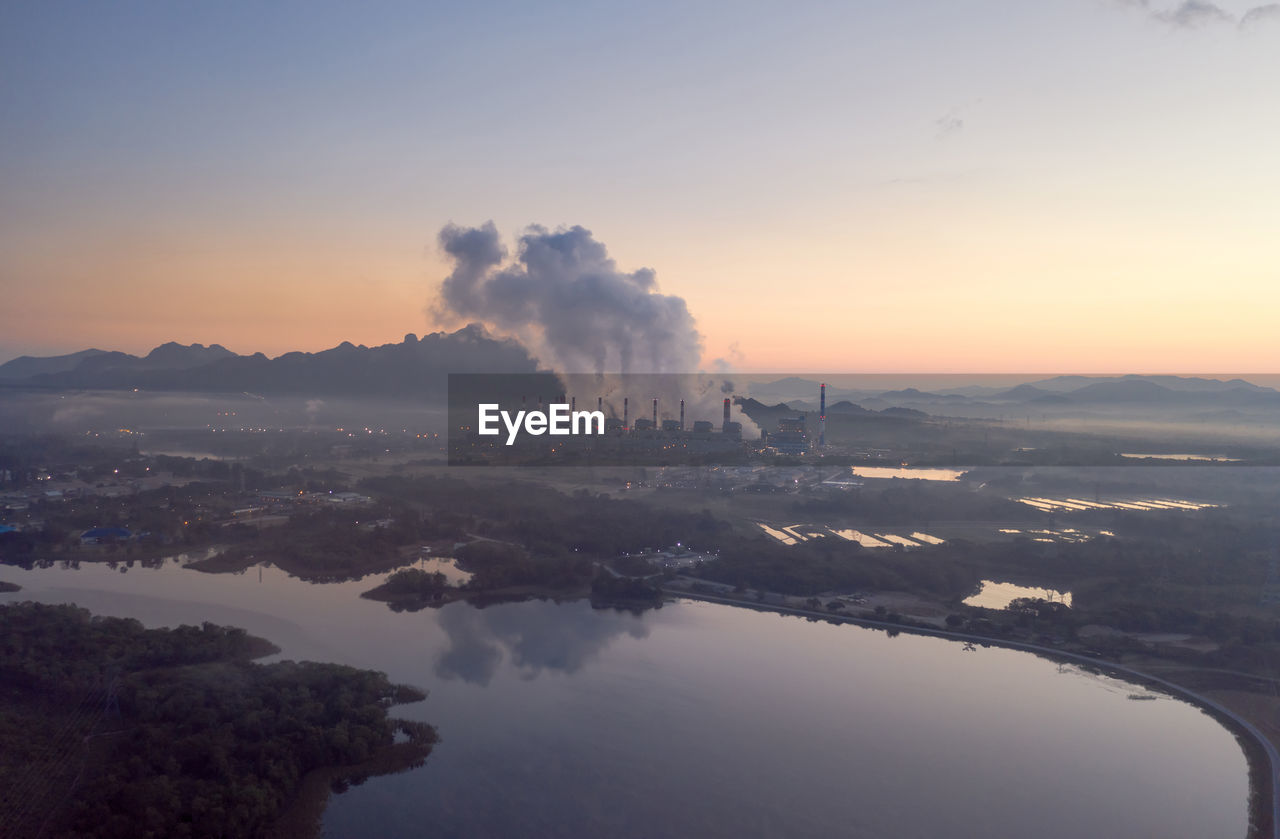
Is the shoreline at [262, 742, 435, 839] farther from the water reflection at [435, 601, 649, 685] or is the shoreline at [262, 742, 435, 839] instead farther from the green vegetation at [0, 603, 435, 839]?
the water reflection at [435, 601, 649, 685]

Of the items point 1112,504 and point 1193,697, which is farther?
point 1112,504

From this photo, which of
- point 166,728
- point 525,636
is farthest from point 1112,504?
point 166,728

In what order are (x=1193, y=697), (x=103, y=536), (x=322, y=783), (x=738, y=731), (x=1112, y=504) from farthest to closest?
(x=1112, y=504), (x=103, y=536), (x=1193, y=697), (x=738, y=731), (x=322, y=783)

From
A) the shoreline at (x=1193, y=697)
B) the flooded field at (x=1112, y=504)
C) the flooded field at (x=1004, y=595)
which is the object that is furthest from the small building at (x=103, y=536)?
the flooded field at (x=1112, y=504)

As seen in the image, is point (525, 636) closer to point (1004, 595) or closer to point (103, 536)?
point (1004, 595)

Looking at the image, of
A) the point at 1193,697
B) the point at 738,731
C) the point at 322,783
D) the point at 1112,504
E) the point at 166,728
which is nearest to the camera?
the point at 322,783

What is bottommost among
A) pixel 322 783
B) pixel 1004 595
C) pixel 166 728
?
pixel 322 783

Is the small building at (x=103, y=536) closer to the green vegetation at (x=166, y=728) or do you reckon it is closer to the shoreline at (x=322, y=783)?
the green vegetation at (x=166, y=728)
